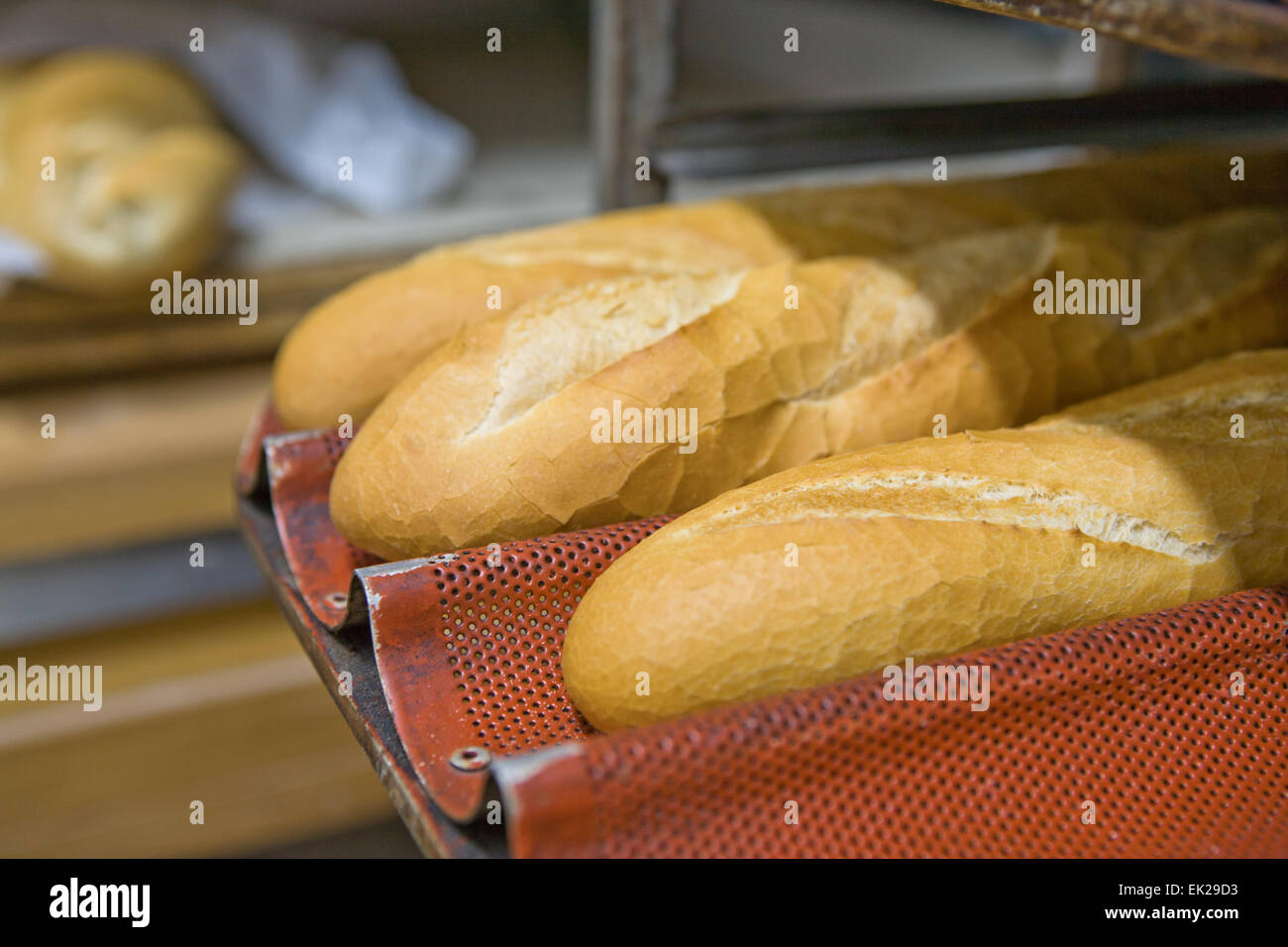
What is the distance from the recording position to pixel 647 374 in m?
0.75

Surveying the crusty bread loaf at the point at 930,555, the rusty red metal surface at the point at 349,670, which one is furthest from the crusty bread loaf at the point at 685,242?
the crusty bread loaf at the point at 930,555

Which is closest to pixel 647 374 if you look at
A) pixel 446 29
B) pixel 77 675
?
pixel 77 675

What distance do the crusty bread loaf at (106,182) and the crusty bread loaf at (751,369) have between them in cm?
92

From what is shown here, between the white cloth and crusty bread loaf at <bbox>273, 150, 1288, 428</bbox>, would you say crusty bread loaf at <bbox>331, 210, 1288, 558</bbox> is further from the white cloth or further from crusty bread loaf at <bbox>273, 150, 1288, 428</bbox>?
the white cloth

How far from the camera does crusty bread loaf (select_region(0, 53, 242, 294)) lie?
146 centimetres

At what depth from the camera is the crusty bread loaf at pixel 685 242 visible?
88 cm

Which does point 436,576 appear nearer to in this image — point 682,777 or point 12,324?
point 682,777

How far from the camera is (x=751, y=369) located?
784mm

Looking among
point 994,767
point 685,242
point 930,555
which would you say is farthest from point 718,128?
point 994,767

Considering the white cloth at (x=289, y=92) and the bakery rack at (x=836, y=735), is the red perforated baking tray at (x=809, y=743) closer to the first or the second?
the bakery rack at (x=836, y=735)

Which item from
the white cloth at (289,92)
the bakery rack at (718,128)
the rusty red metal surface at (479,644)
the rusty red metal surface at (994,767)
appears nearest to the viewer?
the rusty red metal surface at (994,767)

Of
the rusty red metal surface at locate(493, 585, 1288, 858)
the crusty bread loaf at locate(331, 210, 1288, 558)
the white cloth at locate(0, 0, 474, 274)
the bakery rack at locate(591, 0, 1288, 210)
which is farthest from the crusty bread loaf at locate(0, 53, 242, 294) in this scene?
the rusty red metal surface at locate(493, 585, 1288, 858)

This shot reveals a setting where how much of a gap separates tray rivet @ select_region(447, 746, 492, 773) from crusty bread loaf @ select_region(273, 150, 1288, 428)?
0.38m

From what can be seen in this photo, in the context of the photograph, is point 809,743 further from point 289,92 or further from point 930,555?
point 289,92
